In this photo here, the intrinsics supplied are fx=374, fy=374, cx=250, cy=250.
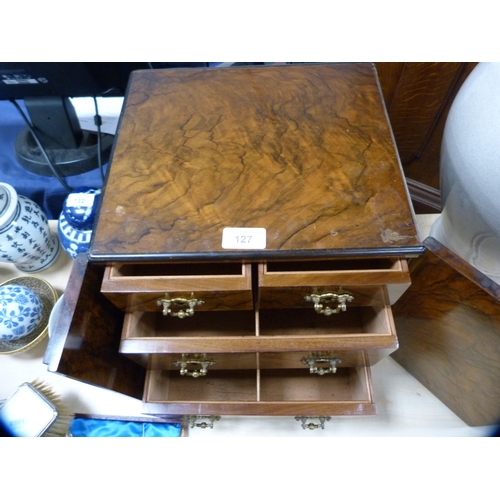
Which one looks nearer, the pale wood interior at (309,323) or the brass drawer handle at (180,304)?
the brass drawer handle at (180,304)

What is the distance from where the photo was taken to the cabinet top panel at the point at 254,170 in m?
0.41

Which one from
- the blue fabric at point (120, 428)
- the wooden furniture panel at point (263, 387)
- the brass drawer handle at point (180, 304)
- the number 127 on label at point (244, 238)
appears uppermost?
the number 127 on label at point (244, 238)

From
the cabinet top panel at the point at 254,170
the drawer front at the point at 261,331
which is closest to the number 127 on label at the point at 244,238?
the cabinet top panel at the point at 254,170

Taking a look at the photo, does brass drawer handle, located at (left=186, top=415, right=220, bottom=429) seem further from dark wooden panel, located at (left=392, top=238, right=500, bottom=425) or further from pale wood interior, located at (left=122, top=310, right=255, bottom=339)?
dark wooden panel, located at (left=392, top=238, right=500, bottom=425)

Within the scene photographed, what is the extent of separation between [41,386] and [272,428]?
0.36 meters

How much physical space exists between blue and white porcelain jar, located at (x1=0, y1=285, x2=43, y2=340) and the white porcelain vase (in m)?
0.60

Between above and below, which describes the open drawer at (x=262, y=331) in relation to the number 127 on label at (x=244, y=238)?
below

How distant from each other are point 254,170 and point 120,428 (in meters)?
0.45

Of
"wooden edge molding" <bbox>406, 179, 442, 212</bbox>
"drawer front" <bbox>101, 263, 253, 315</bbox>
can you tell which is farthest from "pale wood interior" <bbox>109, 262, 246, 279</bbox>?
"wooden edge molding" <bbox>406, 179, 442, 212</bbox>

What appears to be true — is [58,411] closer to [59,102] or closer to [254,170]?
[254,170]

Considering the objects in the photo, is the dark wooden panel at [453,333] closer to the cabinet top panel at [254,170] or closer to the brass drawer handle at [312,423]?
the cabinet top panel at [254,170]

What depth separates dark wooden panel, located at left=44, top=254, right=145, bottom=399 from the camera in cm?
40

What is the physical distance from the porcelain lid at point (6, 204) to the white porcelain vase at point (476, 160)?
0.58 metres

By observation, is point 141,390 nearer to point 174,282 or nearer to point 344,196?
point 174,282
